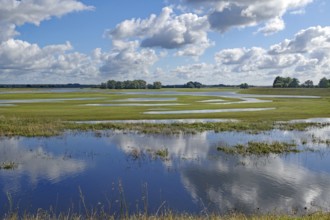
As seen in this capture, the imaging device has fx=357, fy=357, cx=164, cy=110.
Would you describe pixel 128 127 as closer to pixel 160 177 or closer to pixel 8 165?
pixel 8 165

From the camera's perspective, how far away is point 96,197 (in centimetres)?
1712

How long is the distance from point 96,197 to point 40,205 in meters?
2.55

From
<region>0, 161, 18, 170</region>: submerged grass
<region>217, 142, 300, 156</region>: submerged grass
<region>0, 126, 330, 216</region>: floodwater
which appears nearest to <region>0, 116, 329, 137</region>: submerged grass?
<region>0, 126, 330, 216</region>: floodwater

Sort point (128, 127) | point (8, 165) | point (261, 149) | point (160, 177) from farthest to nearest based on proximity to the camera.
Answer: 1. point (128, 127)
2. point (261, 149)
3. point (8, 165)
4. point (160, 177)

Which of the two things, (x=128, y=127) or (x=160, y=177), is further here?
(x=128, y=127)

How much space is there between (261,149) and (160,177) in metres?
10.7

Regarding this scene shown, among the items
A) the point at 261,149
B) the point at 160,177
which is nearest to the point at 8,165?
the point at 160,177

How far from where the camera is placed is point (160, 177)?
2048 cm

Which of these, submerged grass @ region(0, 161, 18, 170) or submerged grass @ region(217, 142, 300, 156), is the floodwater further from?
submerged grass @ region(217, 142, 300, 156)

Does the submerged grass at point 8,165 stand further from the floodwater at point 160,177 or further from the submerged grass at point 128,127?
the submerged grass at point 128,127

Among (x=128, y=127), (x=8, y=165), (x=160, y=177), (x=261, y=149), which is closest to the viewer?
(x=160, y=177)

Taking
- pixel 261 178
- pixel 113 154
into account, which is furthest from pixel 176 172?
pixel 113 154

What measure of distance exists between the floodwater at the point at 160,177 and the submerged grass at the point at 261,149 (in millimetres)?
970

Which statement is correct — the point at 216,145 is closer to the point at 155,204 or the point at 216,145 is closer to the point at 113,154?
the point at 113,154
